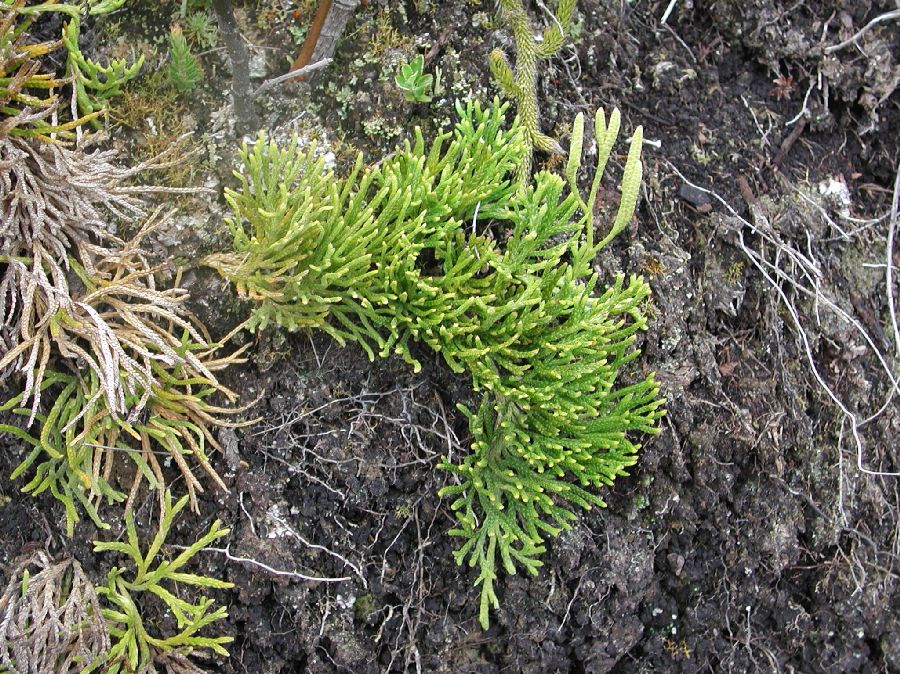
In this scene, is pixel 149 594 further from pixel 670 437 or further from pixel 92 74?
pixel 670 437

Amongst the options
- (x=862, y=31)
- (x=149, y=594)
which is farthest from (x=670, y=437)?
(x=862, y=31)

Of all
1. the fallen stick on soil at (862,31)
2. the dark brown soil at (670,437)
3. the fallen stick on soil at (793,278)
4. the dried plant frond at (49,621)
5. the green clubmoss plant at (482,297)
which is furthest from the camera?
the fallen stick on soil at (862,31)

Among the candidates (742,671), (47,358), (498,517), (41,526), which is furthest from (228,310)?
(742,671)

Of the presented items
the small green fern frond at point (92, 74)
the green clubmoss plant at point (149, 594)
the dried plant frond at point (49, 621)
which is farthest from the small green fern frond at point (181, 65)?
the dried plant frond at point (49, 621)

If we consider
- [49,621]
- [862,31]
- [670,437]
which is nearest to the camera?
[49,621]

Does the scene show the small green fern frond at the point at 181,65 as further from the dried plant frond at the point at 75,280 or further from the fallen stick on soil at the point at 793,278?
the fallen stick on soil at the point at 793,278

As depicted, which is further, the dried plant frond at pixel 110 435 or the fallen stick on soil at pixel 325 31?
the fallen stick on soil at pixel 325 31
